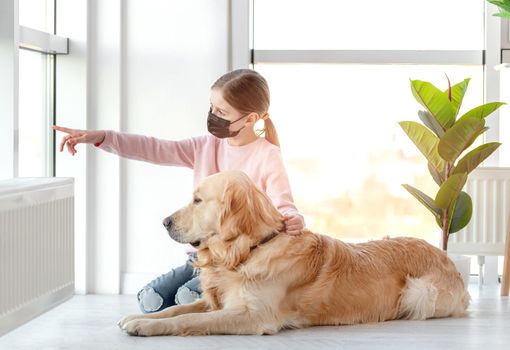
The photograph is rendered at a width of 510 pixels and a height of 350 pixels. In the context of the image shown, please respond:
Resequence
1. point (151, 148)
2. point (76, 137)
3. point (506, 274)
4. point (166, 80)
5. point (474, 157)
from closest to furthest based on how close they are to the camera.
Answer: point (76, 137), point (151, 148), point (474, 157), point (506, 274), point (166, 80)

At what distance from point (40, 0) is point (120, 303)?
1302 millimetres

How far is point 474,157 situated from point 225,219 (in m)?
1.34

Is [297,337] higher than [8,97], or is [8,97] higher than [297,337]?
[8,97]

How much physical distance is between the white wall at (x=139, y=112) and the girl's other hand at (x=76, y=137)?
2.71 feet

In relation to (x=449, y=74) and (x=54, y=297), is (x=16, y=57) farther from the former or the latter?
(x=449, y=74)

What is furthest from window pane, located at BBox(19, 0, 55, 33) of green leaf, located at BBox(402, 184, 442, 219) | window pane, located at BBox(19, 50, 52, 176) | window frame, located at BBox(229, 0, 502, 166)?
green leaf, located at BBox(402, 184, 442, 219)

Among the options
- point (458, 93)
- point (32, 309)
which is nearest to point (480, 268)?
point (458, 93)

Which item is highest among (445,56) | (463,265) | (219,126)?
(445,56)

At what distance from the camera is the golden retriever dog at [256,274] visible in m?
2.93

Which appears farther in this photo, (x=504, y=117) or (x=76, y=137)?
(x=504, y=117)

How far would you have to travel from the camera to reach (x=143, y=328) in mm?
2875

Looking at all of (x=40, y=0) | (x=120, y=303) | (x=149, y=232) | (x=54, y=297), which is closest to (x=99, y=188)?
(x=149, y=232)

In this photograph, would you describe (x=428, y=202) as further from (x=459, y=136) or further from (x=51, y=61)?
(x=51, y=61)

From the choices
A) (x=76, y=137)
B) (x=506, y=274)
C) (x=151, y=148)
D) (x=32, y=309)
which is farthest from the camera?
(x=506, y=274)
